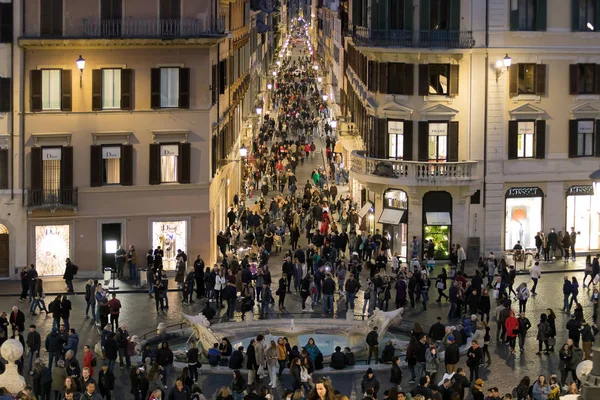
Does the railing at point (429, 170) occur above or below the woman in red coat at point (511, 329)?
above

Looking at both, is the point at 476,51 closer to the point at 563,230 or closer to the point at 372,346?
the point at 563,230

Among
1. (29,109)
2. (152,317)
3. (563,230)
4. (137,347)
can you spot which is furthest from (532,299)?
(29,109)

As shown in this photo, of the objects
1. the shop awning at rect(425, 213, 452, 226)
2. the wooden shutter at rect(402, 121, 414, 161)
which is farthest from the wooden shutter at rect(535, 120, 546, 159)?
the wooden shutter at rect(402, 121, 414, 161)

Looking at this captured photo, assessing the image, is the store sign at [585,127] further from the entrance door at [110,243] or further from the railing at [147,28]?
the entrance door at [110,243]

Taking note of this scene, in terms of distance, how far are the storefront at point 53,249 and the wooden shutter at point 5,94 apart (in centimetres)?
503

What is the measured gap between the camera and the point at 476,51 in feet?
192

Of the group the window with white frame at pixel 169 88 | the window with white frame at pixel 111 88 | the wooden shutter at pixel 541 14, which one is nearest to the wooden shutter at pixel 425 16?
the wooden shutter at pixel 541 14

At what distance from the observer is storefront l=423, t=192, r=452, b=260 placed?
59.3 metres

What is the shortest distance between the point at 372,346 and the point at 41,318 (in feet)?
42.8

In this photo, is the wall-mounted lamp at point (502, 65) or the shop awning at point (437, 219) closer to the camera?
the wall-mounted lamp at point (502, 65)

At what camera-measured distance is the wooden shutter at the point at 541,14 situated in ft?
192

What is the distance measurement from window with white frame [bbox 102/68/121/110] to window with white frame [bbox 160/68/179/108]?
1.78 m

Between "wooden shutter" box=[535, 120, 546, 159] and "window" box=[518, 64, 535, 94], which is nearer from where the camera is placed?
"window" box=[518, 64, 535, 94]

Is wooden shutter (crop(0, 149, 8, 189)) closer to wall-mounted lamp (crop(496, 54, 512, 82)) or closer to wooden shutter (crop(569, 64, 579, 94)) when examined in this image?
wall-mounted lamp (crop(496, 54, 512, 82))
